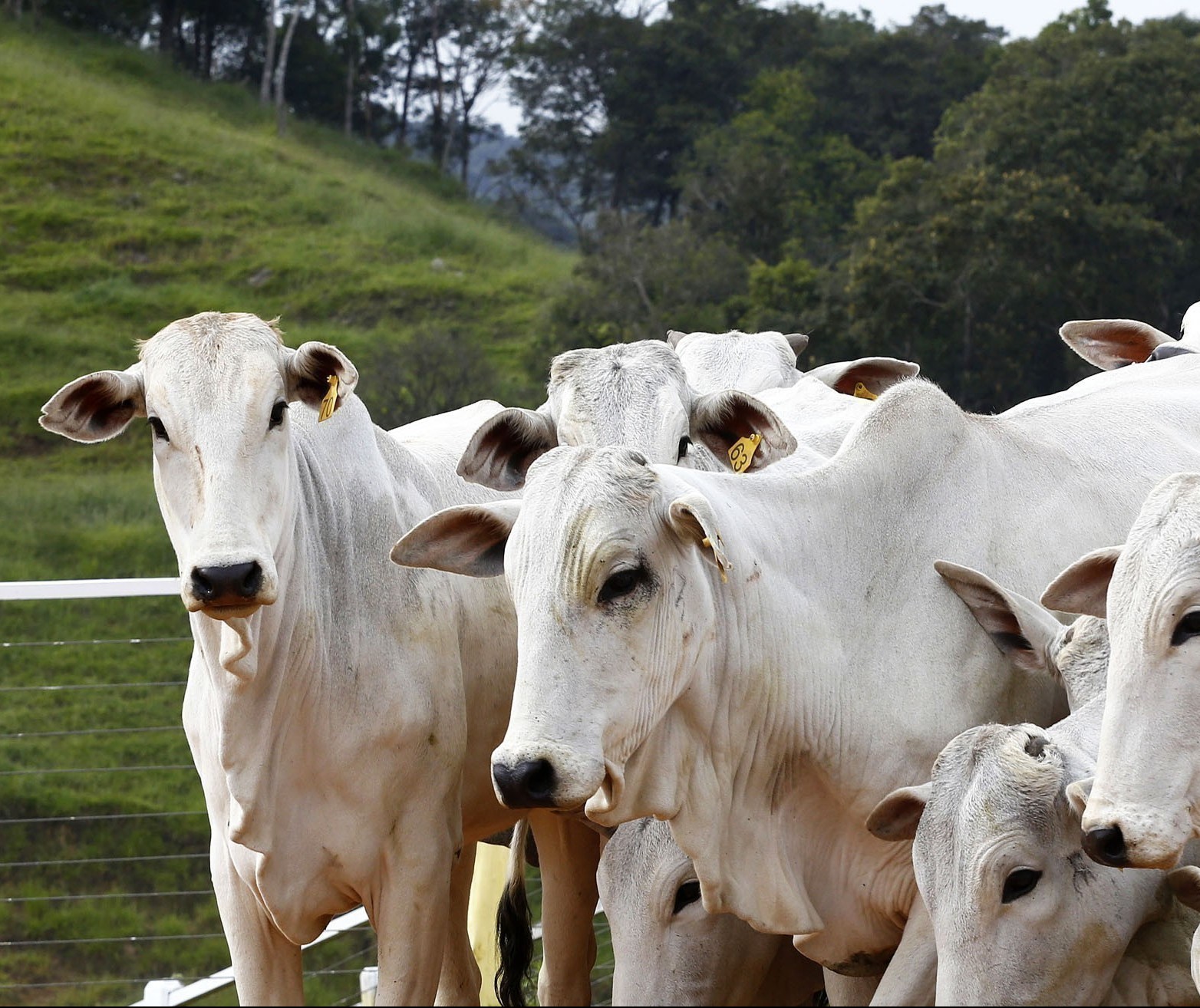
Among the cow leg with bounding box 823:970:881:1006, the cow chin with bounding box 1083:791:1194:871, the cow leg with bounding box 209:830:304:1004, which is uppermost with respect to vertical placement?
the cow chin with bounding box 1083:791:1194:871

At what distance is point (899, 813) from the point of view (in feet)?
12.4

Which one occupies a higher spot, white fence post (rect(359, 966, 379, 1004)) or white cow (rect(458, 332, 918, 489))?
white cow (rect(458, 332, 918, 489))

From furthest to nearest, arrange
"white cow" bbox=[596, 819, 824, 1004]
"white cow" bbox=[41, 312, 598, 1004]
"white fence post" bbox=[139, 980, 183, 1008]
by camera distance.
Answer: "white fence post" bbox=[139, 980, 183, 1008] → "white cow" bbox=[596, 819, 824, 1004] → "white cow" bbox=[41, 312, 598, 1004]

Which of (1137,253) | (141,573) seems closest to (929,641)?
(141,573)

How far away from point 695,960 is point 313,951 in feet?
40.6

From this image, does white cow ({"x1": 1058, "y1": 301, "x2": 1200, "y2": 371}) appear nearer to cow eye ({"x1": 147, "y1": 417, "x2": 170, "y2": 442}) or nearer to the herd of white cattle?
the herd of white cattle

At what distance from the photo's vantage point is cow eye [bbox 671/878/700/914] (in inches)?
175

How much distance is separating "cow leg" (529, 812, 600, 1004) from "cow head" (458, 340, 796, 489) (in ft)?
4.26

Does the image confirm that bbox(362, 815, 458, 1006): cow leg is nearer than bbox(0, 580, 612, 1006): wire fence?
Yes

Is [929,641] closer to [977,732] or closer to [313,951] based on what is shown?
[977,732]

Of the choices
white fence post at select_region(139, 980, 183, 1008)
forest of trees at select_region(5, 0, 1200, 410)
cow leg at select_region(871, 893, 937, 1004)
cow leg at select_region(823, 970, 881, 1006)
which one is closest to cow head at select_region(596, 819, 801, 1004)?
cow leg at select_region(823, 970, 881, 1006)

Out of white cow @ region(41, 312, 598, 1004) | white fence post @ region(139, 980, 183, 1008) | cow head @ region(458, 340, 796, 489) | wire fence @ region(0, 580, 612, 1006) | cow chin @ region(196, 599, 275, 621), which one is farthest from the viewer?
wire fence @ region(0, 580, 612, 1006)

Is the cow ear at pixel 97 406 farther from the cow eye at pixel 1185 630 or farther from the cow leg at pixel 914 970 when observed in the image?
the cow eye at pixel 1185 630

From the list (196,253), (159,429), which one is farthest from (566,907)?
(196,253)
